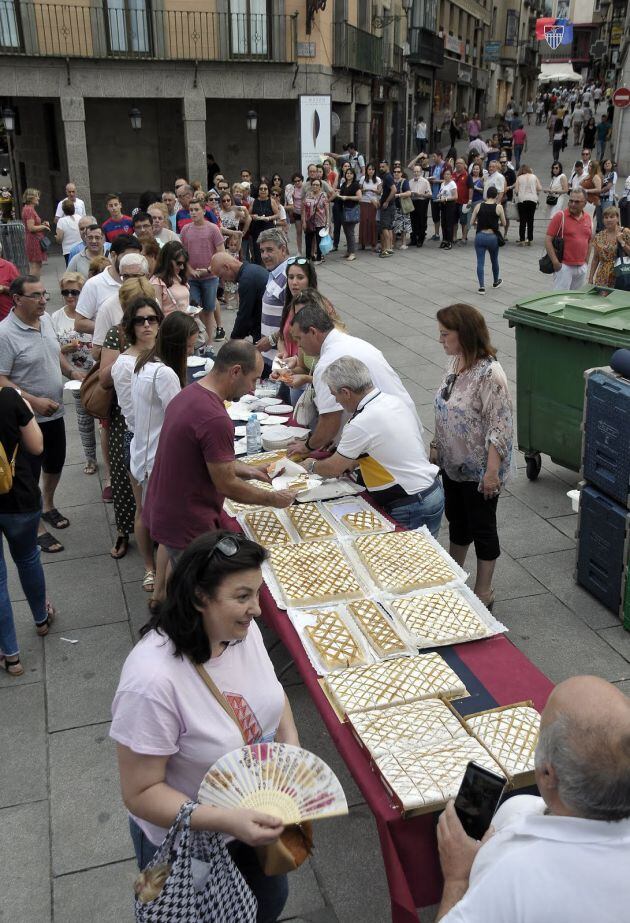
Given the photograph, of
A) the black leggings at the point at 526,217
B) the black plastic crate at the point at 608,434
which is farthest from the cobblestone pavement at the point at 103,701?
the black leggings at the point at 526,217

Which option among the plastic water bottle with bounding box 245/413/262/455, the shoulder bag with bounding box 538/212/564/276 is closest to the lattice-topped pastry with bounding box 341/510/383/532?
the plastic water bottle with bounding box 245/413/262/455

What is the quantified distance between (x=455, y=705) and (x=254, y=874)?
0.89 metres

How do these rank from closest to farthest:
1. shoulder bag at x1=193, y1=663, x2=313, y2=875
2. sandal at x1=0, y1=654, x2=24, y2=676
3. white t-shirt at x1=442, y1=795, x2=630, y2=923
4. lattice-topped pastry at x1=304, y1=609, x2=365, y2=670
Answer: white t-shirt at x1=442, y1=795, x2=630, y2=923 < shoulder bag at x1=193, y1=663, x2=313, y2=875 < lattice-topped pastry at x1=304, y1=609, x2=365, y2=670 < sandal at x1=0, y1=654, x2=24, y2=676

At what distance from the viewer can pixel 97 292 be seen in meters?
6.53

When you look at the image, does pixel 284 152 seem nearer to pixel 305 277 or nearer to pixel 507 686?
pixel 305 277

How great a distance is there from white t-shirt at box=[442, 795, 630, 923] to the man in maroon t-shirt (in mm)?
2245

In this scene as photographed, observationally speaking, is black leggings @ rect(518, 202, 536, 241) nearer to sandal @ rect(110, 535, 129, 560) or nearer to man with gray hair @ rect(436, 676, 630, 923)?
sandal @ rect(110, 535, 129, 560)

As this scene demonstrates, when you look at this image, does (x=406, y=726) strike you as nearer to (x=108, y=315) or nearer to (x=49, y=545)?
(x=49, y=545)

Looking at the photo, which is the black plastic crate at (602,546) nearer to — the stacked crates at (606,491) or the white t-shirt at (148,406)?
the stacked crates at (606,491)

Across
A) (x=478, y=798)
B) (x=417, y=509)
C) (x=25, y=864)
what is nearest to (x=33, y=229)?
(x=417, y=509)

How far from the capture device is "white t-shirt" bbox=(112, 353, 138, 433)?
4.87 m

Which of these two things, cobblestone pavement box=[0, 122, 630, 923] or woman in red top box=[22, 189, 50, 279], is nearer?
cobblestone pavement box=[0, 122, 630, 923]

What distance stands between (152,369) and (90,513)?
2381 millimetres

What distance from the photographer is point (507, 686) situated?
115 inches
